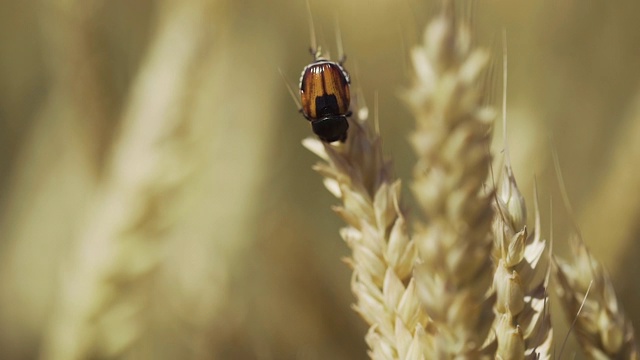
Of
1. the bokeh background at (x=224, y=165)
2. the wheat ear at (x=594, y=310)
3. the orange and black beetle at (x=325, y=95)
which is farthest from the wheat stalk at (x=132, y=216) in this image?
A: the wheat ear at (x=594, y=310)

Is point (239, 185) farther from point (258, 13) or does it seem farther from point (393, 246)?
point (393, 246)

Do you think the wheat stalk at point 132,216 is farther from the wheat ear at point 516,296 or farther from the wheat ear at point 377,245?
the wheat ear at point 516,296

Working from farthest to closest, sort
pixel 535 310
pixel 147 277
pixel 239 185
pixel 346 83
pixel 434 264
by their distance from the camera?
pixel 239 185 → pixel 147 277 → pixel 346 83 → pixel 535 310 → pixel 434 264

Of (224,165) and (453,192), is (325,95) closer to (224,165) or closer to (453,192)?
(224,165)

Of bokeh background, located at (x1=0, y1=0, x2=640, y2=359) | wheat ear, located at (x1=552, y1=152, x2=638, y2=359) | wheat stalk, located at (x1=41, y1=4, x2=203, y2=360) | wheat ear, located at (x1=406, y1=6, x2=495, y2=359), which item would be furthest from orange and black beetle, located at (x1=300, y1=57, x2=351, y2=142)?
wheat ear, located at (x1=406, y1=6, x2=495, y2=359)

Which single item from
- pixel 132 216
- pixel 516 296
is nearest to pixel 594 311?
pixel 516 296

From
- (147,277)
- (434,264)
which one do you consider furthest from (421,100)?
(147,277)
